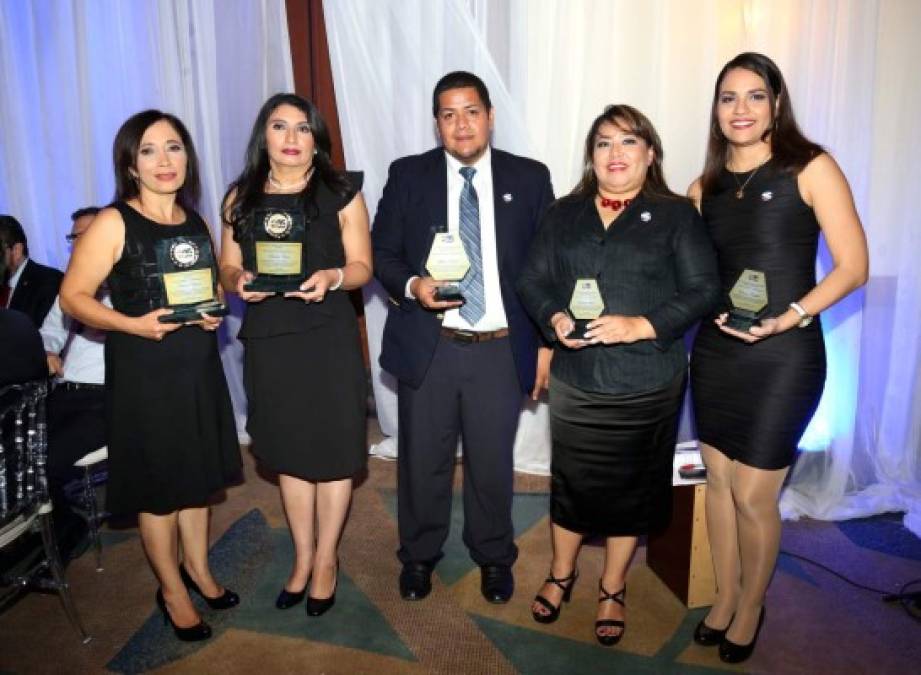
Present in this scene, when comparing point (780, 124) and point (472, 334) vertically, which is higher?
point (780, 124)

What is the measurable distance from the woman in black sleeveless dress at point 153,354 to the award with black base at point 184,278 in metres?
0.02

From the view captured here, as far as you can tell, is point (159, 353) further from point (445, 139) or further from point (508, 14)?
point (508, 14)

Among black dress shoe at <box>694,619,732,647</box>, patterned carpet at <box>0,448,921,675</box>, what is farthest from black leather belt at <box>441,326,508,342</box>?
black dress shoe at <box>694,619,732,647</box>

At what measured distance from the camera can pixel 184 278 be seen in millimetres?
2232

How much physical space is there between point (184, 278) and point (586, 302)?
3.99 ft

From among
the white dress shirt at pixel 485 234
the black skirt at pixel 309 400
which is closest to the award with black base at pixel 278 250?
the black skirt at pixel 309 400

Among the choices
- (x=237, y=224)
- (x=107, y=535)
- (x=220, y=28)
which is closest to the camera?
(x=237, y=224)

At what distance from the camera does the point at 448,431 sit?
2.77 meters

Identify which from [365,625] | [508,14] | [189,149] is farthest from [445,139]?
[365,625]

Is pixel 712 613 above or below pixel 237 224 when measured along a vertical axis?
below

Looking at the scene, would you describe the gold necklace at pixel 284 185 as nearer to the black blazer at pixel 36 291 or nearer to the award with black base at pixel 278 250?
the award with black base at pixel 278 250

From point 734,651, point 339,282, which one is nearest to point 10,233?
point 339,282

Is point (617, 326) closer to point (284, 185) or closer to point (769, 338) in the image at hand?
point (769, 338)

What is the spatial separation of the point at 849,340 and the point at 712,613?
1688mm
